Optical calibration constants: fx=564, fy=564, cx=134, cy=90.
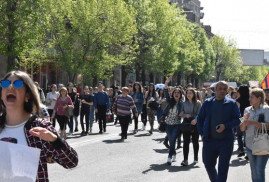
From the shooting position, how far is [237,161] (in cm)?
1252

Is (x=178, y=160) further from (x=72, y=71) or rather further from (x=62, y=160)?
(x=72, y=71)

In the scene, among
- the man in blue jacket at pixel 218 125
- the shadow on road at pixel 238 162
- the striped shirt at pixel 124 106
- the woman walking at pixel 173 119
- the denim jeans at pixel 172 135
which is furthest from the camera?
the striped shirt at pixel 124 106

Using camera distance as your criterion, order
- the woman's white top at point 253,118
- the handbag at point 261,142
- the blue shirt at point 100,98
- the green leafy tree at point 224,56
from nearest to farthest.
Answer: the handbag at point 261,142 < the woman's white top at point 253,118 < the blue shirt at point 100,98 < the green leafy tree at point 224,56

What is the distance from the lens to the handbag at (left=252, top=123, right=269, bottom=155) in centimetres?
730

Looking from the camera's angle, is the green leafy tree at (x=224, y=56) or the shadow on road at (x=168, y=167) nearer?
the shadow on road at (x=168, y=167)

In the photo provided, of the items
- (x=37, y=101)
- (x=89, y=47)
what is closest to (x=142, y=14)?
(x=89, y=47)

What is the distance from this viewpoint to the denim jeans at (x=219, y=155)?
752 cm

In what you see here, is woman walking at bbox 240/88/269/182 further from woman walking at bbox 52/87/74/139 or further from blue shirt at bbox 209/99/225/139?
woman walking at bbox 52/87/74/139

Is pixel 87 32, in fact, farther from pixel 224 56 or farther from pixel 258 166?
pixel 224 56

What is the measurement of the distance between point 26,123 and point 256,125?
4.60 metres

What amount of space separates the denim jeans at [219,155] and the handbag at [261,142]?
0.37m

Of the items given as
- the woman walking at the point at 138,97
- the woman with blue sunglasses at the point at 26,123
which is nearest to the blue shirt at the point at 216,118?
the woman with blue sunglasses at the point at 26,123

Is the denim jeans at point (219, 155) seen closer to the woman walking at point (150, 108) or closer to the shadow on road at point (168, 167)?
the shadow on road at point (168, 167)

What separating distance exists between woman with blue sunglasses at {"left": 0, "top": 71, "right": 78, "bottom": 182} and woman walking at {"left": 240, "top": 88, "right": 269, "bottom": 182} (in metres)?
4.39
